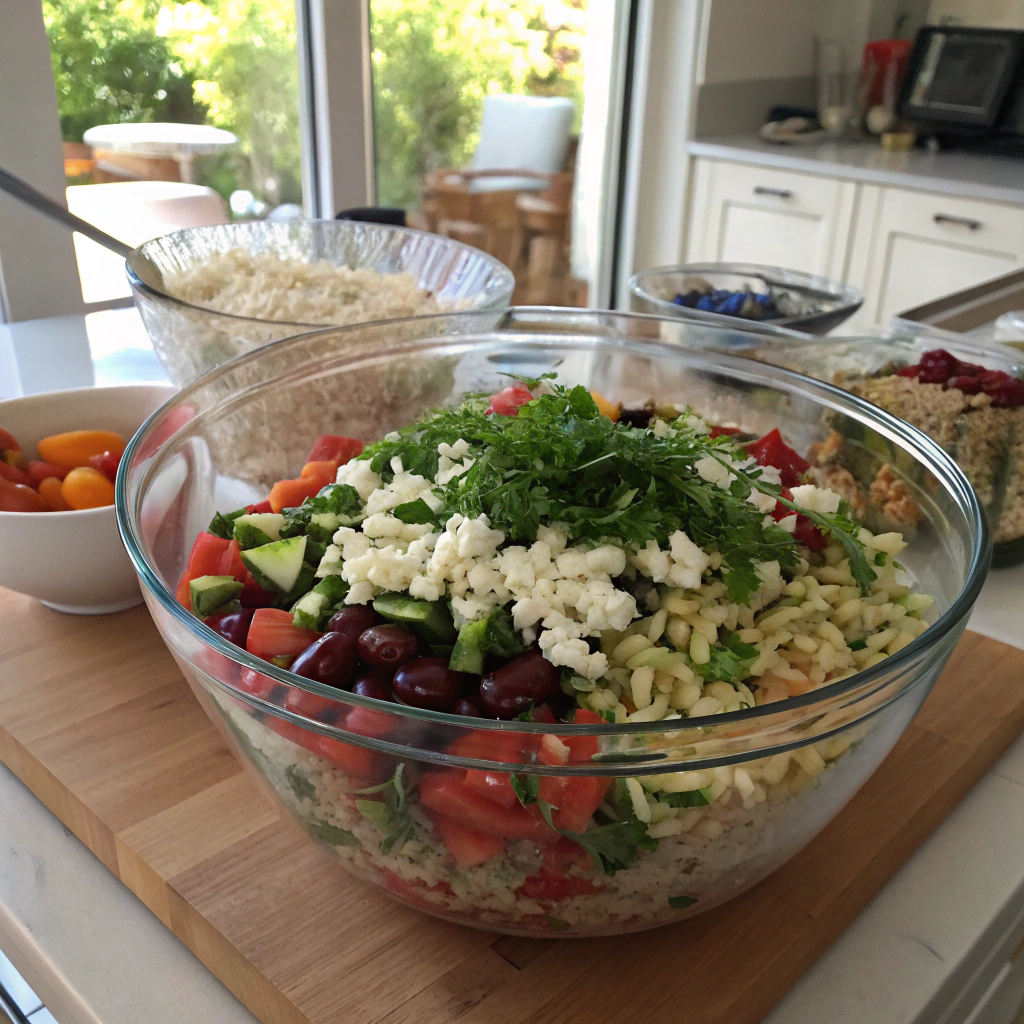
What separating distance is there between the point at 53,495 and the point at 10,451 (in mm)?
77

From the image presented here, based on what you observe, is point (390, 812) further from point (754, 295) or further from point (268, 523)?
point (754, 295)

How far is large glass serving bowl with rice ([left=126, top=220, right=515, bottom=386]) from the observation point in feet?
3.10

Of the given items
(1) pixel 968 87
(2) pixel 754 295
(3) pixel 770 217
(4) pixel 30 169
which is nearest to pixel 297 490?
(2) pixel 754 295

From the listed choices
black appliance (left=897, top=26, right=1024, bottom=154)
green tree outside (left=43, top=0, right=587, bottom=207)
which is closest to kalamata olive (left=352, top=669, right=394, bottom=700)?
green tree outside (left=43, top=0, right=587, bottom=207)

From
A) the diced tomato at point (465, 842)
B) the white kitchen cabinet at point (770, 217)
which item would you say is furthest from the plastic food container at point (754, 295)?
the white kitchen cabinet at point (770, 217)

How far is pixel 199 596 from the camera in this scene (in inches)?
24.6

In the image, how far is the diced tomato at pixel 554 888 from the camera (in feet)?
1.68

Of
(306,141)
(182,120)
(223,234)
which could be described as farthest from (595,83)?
(223,234)

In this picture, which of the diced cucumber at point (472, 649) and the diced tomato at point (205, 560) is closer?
the diced cucumber at point (472, 649)

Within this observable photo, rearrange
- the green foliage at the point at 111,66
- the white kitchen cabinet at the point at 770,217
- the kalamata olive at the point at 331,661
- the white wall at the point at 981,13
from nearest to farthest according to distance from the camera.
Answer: the kalamata olive at the point at 331,661 < the green foliage at the point at 111,66 < the white kitchen cabinet at the point at 770,217 < the white wall at the point at 981,13

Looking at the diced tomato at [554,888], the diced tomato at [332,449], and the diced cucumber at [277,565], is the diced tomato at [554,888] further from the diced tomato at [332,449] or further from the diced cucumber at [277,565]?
the diced tomato at [332,449]

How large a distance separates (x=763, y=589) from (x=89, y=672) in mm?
539

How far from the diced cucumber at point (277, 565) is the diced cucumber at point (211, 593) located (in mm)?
17

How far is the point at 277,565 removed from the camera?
2.05 feet
